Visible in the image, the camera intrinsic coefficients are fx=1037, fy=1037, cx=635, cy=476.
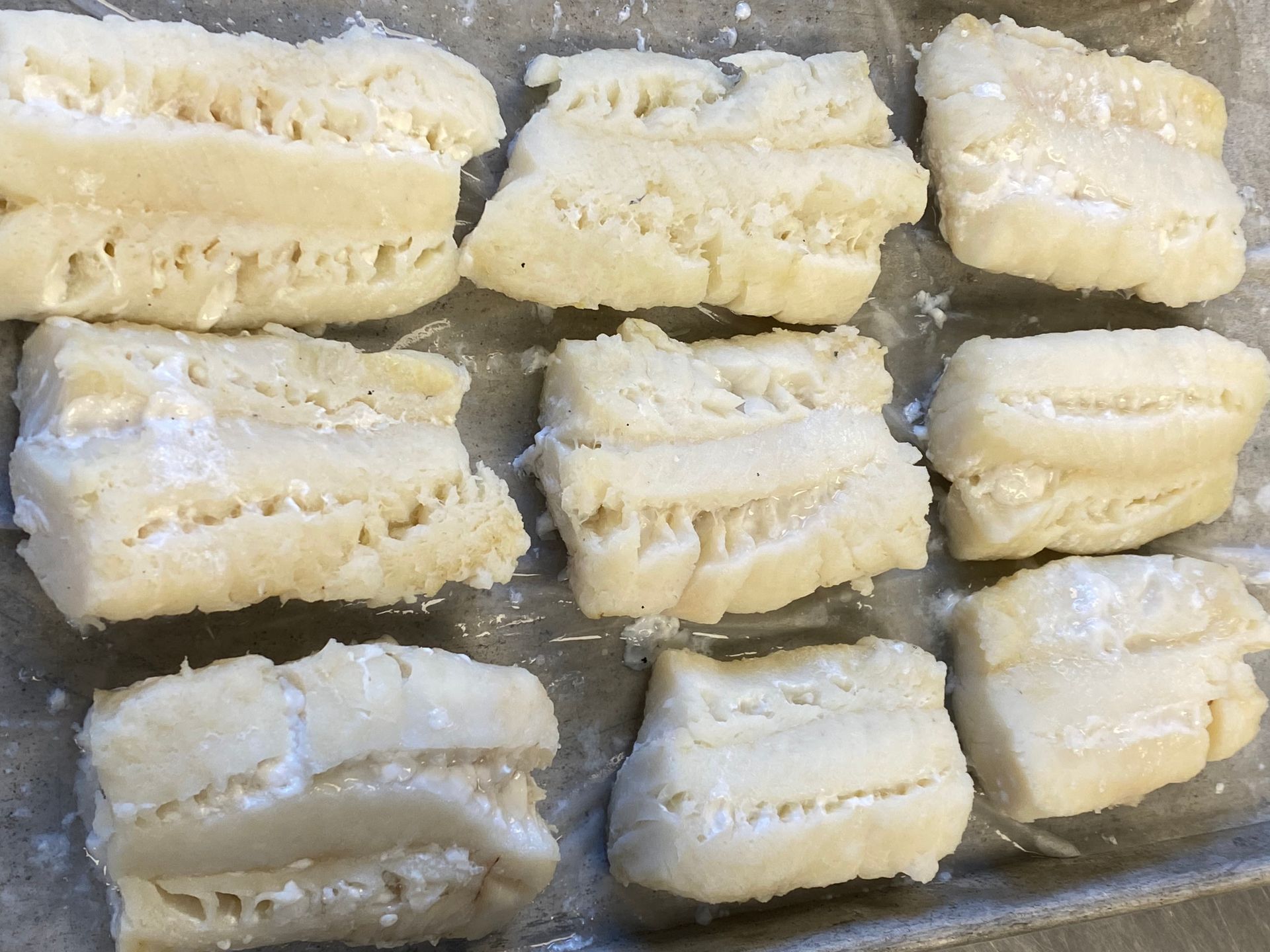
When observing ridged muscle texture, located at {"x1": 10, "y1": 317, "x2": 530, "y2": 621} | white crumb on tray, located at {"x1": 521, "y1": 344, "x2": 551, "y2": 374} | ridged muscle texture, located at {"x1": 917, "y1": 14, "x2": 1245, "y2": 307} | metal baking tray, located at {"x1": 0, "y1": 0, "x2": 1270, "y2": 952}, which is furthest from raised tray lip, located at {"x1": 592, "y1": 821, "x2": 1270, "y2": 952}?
ridged muscle texture, located at {"x1": 917, "y1": 14, "x2": 1245, "y2": 307}

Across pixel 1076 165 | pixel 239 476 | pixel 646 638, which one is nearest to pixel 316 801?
pixel 239 476

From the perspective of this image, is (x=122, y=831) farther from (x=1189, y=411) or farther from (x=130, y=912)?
(x=1189, y=411)

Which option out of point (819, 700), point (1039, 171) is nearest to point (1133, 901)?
Result: point (819, 700)

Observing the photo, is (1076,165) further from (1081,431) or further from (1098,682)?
(1098,682)

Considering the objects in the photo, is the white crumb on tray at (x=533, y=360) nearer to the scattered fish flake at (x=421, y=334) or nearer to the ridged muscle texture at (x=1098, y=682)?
the scattered fish flake at (x=421, y=334)

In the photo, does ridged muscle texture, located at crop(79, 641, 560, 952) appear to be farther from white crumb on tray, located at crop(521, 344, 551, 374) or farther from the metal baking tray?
white crumb on tray, located at crop(521, 344, 551, 374)

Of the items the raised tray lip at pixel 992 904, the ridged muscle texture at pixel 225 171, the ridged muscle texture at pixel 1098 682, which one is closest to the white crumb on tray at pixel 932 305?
the ridged muscle texture at pixel 1098 682
